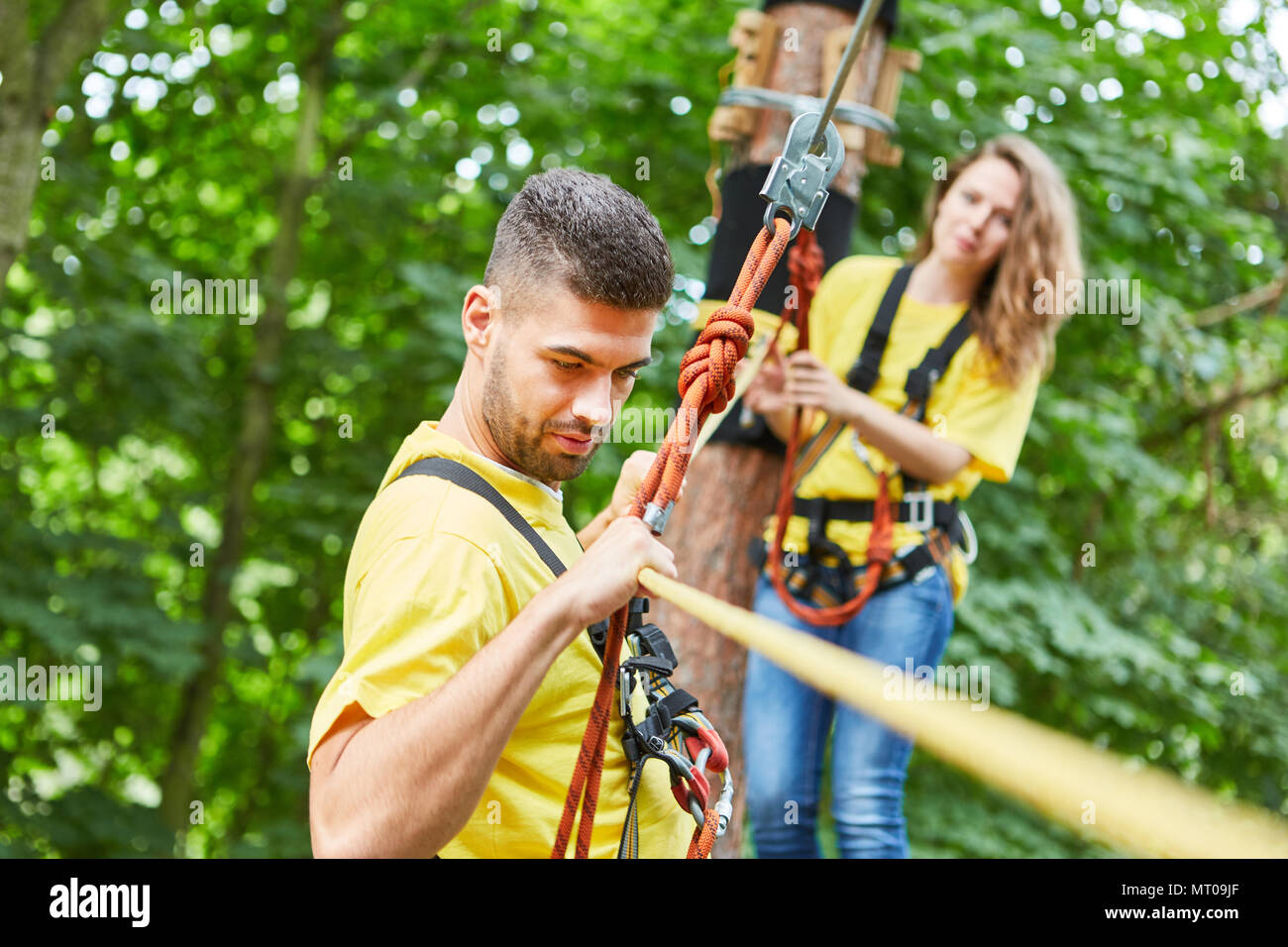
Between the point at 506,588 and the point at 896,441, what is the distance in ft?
5.21

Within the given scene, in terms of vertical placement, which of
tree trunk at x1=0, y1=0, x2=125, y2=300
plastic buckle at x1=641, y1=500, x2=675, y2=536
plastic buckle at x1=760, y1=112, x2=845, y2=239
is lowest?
plastic buckle at x1=641, y1=500, x2=675, y2=536

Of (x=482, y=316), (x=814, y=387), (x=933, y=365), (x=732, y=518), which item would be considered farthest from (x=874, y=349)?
(x=482, y=316)

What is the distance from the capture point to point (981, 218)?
2994 mm

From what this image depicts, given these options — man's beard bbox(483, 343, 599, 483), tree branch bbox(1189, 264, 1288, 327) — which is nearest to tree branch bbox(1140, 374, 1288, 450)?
tree branch bbox(1189, 264, 1288, 327)

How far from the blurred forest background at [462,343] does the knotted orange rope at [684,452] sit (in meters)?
2.87

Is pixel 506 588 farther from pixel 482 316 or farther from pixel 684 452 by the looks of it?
→ pixel 482 316

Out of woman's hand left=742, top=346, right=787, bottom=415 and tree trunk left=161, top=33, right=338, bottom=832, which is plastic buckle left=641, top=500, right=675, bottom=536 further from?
tree trunk left=161, top=33, right=338, bottom=832

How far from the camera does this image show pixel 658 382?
4566 mm

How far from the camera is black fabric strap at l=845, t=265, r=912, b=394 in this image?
296 centimetres

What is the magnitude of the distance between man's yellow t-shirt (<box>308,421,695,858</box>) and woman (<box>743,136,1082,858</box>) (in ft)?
4.04

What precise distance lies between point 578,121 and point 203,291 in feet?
7.57

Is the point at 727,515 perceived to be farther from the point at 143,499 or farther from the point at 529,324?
the point at 143,499

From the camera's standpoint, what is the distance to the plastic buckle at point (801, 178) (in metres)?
1.65

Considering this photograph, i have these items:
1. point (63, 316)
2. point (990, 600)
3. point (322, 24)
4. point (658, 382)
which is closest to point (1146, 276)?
point (990, 600)
